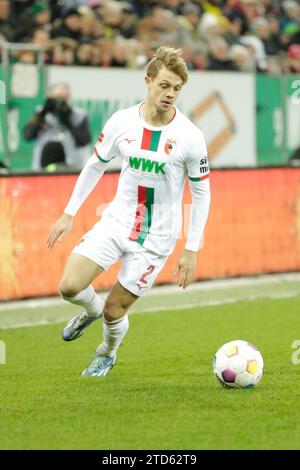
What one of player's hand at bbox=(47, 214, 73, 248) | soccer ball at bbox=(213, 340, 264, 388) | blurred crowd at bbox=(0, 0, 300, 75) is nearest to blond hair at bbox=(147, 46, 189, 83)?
player's hand at bbox=(47, 214, 73, 248)

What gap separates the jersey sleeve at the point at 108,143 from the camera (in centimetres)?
853

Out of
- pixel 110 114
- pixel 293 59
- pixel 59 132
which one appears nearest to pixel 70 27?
pixel 110 114

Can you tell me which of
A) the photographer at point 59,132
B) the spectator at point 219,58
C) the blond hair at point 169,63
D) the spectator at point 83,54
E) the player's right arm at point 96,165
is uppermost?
the blond hair at point 169,63

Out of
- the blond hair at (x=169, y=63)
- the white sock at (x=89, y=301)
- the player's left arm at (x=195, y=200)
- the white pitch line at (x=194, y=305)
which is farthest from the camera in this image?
the white pitch line at (x=194, y=305)

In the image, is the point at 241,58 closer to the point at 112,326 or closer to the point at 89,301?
the point at 89,301

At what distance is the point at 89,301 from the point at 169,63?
1931 mm

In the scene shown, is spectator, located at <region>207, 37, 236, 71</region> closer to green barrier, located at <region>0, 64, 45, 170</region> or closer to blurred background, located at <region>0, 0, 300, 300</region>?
blurred background, located at <region>0, 0, 300, 300</region>

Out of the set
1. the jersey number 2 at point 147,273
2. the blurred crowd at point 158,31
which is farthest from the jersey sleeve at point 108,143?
the blurred crowd at point 158,31

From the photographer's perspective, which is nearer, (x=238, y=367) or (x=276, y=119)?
(x=238, y=367)

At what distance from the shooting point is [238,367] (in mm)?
8180

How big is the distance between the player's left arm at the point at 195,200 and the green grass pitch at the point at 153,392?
2.97ft

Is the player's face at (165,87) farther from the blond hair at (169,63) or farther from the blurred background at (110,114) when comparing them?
the blurred background at (110,114)
